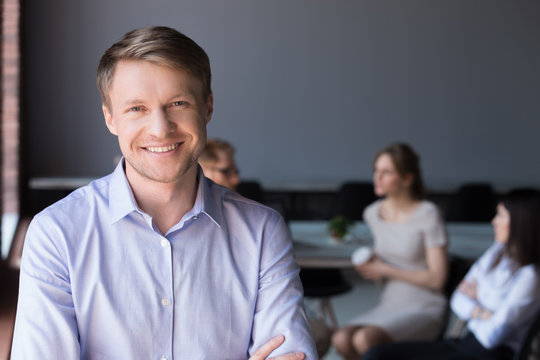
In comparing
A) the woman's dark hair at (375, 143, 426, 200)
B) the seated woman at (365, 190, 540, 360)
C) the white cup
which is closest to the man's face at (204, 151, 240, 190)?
the white cup

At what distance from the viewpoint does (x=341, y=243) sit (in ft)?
11.9

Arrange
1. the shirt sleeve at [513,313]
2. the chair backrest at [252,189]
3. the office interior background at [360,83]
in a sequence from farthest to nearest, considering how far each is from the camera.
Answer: the office interior background at [360,83] < the chair backrest at [252,189] < the shirt sleeve at [513,313]

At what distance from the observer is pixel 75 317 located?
1191 mm

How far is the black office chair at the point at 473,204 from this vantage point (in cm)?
633

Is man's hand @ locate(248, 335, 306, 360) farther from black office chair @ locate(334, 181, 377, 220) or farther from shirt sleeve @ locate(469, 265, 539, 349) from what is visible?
black office chair @ locate(334, 181, 377, 220)

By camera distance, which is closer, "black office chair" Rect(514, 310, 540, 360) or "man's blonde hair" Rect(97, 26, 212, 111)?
"man's blonde hair" Rect(97, 26, 212, 111)

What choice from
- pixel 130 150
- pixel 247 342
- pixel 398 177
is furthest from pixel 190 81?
pixel 398 177

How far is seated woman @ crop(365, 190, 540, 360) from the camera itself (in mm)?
2424

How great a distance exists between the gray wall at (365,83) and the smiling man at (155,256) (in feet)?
18.4

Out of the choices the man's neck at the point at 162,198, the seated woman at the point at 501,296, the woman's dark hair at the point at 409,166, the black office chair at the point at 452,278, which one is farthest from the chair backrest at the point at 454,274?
the man's neck at the point at 162,198

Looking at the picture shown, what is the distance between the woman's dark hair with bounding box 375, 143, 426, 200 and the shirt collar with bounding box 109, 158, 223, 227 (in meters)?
1.98

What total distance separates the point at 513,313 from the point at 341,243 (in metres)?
1.34

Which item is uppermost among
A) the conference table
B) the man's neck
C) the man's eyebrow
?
the man's eyebrow

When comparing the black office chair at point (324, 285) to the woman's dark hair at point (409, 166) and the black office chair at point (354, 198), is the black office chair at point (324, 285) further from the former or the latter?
the black office chair at point (354, 198)
